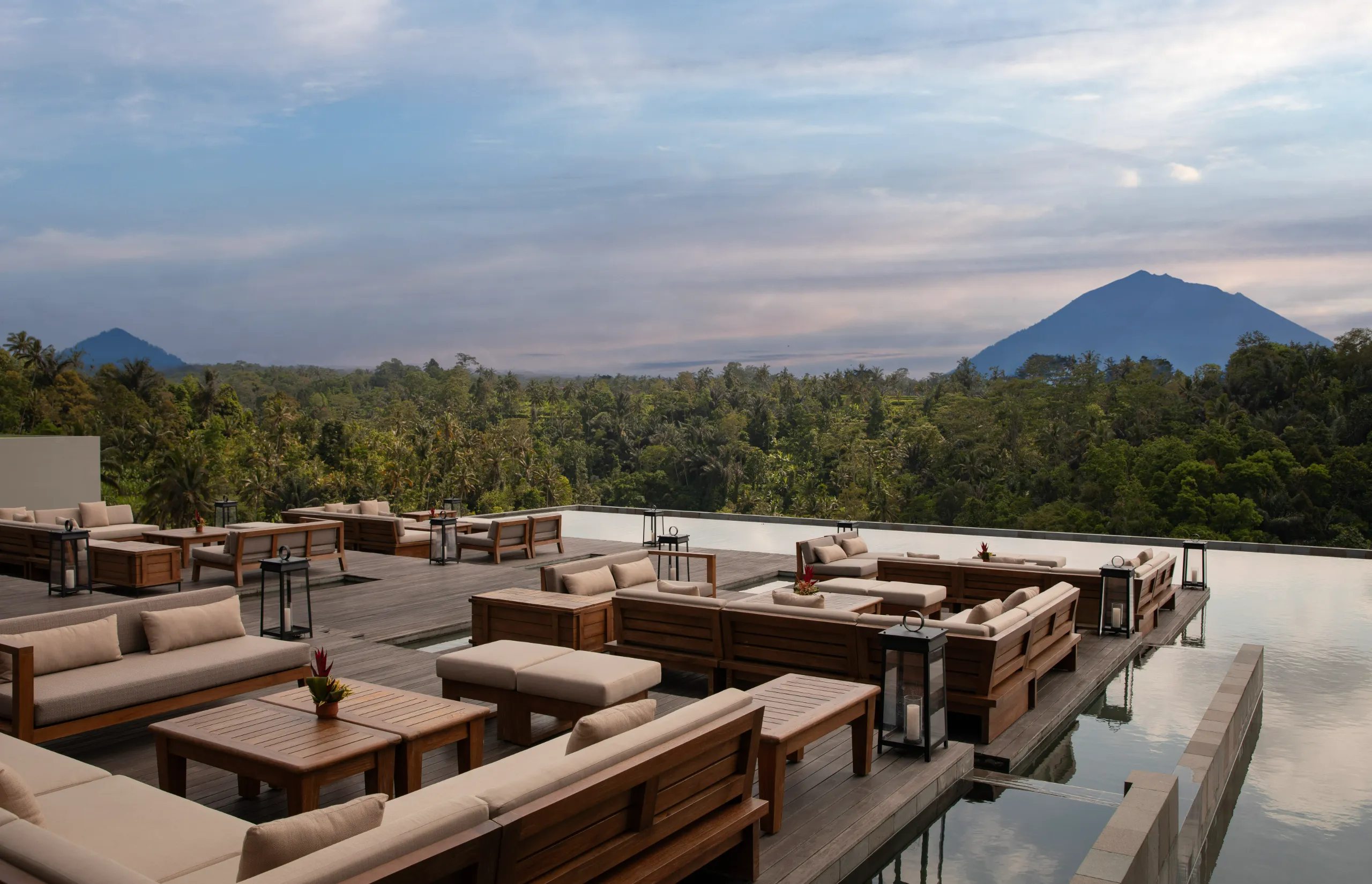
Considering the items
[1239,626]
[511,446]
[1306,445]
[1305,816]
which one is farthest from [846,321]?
[1305,816]

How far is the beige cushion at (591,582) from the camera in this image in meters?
7.20

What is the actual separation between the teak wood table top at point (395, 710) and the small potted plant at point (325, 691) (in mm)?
75

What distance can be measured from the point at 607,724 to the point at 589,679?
1653mm

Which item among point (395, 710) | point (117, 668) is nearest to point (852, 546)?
point (395, 710)

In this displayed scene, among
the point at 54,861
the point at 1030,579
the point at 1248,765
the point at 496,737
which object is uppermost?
the point at 54,861

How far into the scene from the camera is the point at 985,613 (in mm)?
5754

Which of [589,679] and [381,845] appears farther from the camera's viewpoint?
[589,679]

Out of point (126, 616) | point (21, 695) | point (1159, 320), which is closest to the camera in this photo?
point (21, 695)

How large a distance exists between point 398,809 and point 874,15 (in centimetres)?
3273

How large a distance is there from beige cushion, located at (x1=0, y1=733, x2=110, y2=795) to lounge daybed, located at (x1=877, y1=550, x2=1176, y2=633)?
675 centimetres

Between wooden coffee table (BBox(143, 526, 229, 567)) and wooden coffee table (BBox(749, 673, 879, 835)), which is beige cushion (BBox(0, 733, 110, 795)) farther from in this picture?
wooden coffee table (BBox(143, 526, 229, 567))

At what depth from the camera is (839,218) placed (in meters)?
48.3

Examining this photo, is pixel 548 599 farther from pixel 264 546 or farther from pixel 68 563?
pixel 68 563

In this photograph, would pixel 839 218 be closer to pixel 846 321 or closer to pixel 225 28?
pixel 846 321
